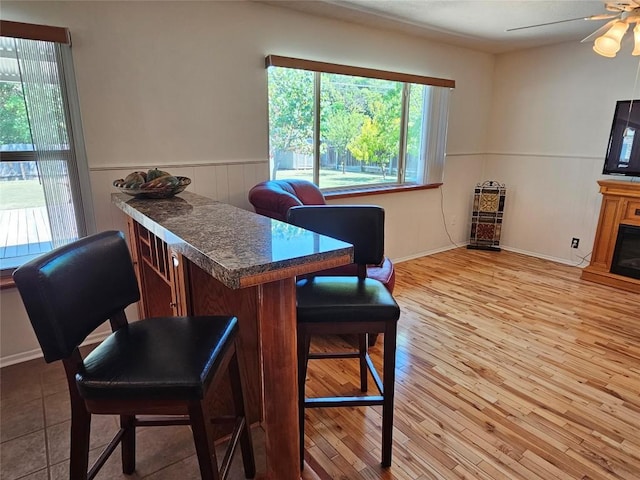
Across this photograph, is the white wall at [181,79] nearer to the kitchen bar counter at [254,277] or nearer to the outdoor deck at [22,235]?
the outdoor deck at [22,235]

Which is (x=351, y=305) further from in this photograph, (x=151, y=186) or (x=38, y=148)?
(x=38, y=148)

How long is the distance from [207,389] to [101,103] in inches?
83.4

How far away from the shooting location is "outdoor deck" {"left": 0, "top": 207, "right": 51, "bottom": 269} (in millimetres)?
2322

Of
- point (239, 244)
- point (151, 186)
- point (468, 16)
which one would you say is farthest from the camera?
point (468, 16)

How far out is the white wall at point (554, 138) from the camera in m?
3.94

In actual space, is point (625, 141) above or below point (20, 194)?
above

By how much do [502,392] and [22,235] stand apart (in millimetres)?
2951

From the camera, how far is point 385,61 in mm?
3707

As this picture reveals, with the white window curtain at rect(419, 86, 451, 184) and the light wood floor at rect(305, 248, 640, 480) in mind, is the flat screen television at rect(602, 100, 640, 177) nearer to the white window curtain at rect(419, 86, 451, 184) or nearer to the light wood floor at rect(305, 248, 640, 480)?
the light wood floor at rect(305, 248, 640, 480)

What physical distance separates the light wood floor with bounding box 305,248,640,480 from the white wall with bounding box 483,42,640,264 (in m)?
1.08

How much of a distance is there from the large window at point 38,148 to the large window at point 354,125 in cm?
141

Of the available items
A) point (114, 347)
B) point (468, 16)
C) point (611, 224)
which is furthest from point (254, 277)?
point (611, 224)

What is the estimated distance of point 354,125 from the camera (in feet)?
12.4

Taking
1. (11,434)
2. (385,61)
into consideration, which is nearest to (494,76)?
(385,61)
